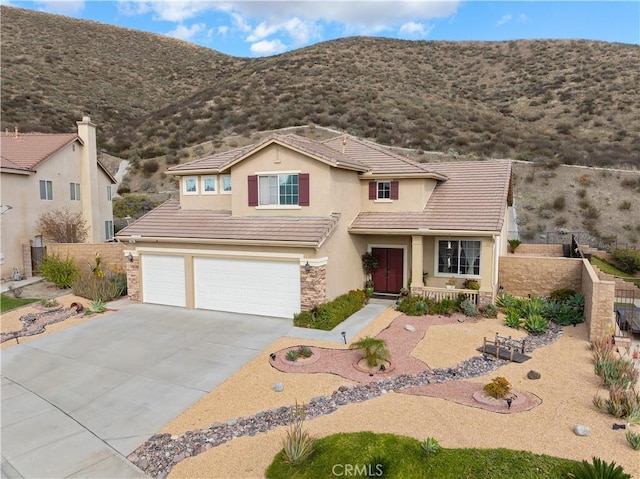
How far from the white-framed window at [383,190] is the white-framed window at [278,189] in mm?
4203

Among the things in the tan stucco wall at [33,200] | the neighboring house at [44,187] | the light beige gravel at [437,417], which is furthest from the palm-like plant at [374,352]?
the tan stucco wall at [33,200]

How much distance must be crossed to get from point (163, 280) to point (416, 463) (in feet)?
45.8

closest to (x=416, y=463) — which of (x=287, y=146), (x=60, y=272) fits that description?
(x=287, y=146)

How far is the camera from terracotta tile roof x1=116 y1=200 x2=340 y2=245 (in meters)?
15.4

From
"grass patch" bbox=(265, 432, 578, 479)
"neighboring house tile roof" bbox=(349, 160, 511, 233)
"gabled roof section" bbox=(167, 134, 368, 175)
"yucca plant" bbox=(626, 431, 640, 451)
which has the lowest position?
"grass patch" bbox=(265, 432, 578, 479)

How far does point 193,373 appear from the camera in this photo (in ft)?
37.4

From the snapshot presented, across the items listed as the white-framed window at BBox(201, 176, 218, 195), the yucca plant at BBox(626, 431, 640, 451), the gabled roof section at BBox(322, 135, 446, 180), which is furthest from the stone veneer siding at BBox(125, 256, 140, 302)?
the yucca plant at BBox(626, 431, 640, 451)

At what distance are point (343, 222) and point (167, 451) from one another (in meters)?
11.1

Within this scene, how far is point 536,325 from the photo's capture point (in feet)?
46.6

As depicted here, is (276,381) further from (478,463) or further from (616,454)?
(616,454)

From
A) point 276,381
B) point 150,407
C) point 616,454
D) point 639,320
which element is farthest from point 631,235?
point 150,407

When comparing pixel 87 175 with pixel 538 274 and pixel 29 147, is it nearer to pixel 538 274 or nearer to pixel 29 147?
pixel 29 147

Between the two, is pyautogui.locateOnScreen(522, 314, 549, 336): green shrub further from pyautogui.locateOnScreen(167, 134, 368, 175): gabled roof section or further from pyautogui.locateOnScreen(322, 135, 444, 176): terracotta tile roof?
pyautogui.locateOnScreen(167, 134, 368, 175): gabled roof section

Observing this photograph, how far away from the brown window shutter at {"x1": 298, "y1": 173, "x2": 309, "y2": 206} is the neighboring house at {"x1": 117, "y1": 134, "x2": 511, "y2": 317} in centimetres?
4
